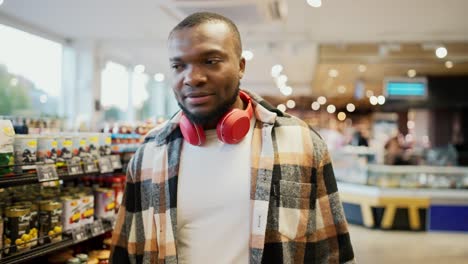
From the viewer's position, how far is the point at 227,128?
4.70ft

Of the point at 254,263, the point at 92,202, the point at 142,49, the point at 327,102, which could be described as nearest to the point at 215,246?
the point at 254,263

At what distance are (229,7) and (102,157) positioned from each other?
2.09 metres

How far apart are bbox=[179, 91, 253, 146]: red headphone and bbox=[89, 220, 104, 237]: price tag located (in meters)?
1.34

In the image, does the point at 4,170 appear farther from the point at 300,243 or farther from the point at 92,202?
the point at 300,243

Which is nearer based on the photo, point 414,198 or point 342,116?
point 414,198

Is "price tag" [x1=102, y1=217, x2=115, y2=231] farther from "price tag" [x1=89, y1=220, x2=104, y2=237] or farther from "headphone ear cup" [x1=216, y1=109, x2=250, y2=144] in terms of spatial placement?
"headphone ear cup" [x1=216, y1=109, x2=250, y2=144]

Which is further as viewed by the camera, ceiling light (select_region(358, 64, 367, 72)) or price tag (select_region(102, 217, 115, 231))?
ceiling light (select_region(358, 64, 367, 72))

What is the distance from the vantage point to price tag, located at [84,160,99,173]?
2.53m

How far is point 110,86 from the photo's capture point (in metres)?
8.31

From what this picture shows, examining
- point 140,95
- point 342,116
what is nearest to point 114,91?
point 140,95

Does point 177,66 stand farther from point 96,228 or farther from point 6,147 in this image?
point 96,228

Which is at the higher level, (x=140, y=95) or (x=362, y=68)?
(x=362, y=68)

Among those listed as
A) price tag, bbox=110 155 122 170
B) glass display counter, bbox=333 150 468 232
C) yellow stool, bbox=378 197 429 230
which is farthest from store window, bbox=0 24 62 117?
yellow stool, bbox=378 197 429 230

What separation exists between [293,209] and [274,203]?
0.21ft
